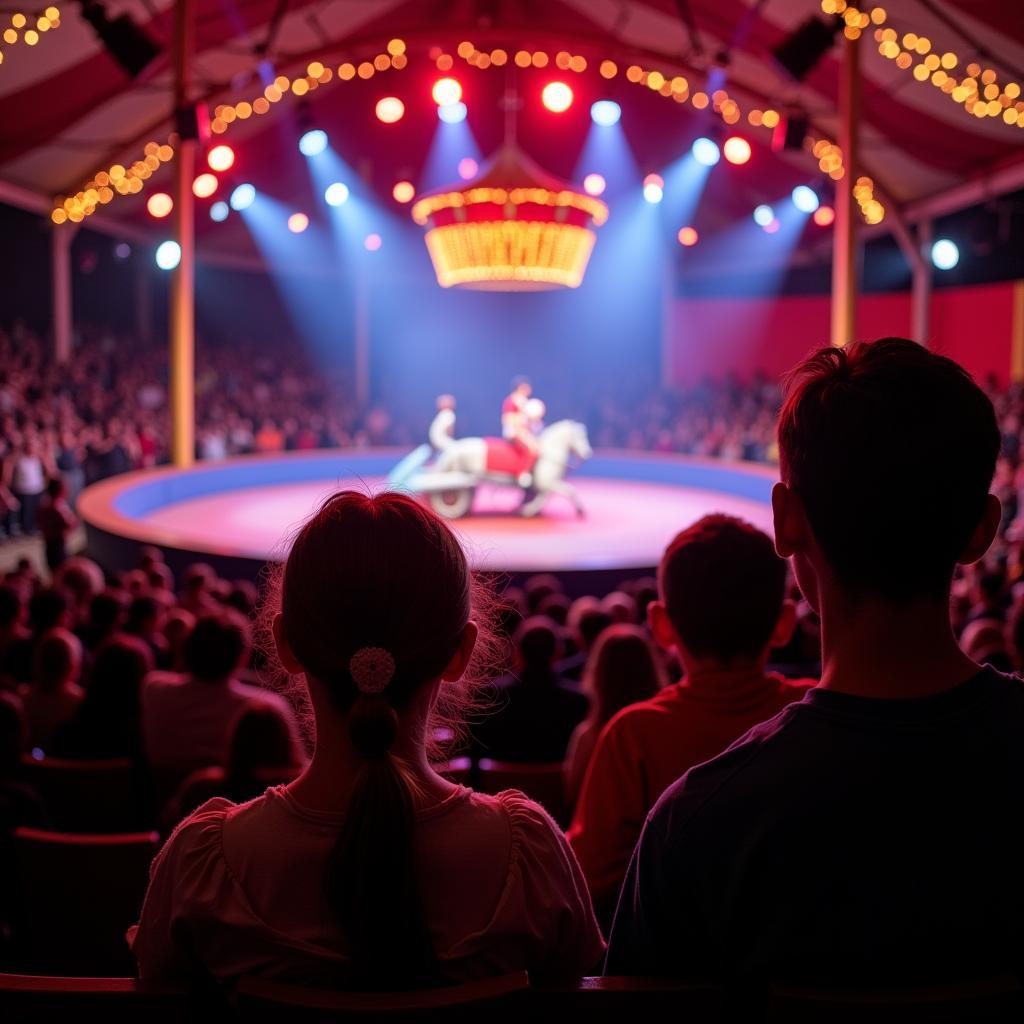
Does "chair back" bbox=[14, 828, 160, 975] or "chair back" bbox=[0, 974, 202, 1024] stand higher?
"chair back" bbox=[0, 974, 202, 1024]

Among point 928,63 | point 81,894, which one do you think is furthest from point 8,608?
point 928,63

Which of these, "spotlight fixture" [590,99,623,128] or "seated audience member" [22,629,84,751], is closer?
"seated audience member" [22,629,84,751]

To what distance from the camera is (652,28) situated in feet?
43.7

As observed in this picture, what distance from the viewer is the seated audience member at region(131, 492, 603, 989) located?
1.13 m

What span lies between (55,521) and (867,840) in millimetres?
8580

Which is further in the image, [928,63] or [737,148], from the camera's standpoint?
[737,148]

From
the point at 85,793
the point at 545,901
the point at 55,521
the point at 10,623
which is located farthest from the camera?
the point at 55,521

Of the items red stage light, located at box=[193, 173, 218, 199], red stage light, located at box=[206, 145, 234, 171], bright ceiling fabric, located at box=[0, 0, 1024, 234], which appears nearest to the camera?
bright ceiling fabric, located at box=[0, 0, 1024, 234]

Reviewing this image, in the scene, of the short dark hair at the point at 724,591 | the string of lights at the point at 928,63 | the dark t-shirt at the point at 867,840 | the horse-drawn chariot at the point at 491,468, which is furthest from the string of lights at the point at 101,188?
the dark t-shirt at the point at 867,840

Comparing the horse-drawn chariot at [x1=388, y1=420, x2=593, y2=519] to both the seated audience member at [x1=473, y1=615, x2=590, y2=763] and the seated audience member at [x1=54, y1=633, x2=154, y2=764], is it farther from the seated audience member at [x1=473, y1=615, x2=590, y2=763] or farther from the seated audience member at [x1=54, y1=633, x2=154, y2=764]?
the seated audience member at [x1=54, y1=633, x2=154, y2=764]

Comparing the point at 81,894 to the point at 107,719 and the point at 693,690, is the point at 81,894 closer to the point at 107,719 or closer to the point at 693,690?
the point at 107,719

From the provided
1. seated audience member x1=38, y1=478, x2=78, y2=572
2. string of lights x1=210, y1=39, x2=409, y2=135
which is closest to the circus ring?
seated audience member x1=38, y1=478, x2=78, y2=572

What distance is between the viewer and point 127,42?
877 centimetres

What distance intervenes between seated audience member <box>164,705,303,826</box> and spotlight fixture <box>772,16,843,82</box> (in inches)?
317
